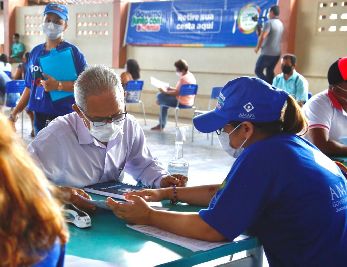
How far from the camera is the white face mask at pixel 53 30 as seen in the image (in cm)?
347

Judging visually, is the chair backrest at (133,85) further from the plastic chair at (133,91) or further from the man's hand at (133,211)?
the man's hand at (133,211)

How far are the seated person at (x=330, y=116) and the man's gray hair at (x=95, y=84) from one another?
1356 mm

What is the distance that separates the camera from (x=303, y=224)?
143cm

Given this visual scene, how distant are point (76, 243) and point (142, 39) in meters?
10.8

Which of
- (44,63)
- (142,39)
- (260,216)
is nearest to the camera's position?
(260,216)

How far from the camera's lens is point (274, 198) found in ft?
4.68

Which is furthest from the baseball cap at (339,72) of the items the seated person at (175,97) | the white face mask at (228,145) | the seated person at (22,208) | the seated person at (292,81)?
the seated person at (175,97)

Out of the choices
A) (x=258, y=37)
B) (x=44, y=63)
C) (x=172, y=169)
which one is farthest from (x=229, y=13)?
(x=172, y=169)

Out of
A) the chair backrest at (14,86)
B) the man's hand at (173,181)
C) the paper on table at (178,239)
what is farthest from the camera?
the chair backrest at (14,86)

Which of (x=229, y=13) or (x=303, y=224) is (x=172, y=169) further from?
(x=229, y=13)

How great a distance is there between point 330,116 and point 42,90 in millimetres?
1879

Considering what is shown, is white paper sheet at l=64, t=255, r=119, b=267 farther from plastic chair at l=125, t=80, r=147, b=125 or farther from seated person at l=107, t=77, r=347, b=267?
plastic chair at l=125, t=80, r=147, b=125

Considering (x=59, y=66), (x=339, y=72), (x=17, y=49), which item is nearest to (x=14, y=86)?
(x=59, y=66)

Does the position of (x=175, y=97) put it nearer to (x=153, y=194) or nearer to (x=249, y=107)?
(x=153, y=194)
